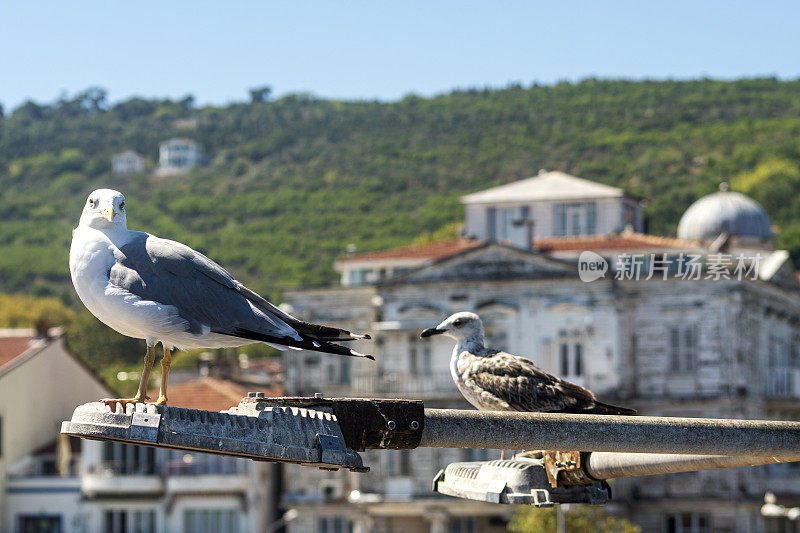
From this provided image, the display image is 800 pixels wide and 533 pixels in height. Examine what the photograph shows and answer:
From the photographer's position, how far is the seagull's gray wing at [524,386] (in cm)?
1346

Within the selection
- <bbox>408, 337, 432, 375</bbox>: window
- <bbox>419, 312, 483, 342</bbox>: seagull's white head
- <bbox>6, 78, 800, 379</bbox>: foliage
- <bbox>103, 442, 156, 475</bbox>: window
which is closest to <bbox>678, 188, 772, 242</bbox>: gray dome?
<bbox>408, 337, 432, 375</bbox>: window

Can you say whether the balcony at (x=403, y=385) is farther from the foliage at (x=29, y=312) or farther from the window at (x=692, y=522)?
the foliage at (x=29, y=312)

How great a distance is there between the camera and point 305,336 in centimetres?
1005

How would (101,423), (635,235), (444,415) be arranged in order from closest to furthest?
(101,423), (444,415), (635,235)

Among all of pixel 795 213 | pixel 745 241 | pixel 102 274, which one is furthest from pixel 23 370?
pixel 795 213

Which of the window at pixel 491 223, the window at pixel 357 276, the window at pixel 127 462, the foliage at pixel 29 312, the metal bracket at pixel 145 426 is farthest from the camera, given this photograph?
the foliage at pixel 29 312

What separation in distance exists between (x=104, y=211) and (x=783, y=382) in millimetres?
59101

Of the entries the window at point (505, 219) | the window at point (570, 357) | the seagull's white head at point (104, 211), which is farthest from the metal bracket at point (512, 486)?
the window at point (505, 219)

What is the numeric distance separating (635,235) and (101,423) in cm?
6436

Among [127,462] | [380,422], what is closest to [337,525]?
[127,462]

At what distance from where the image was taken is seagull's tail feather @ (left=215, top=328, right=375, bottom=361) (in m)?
9.88

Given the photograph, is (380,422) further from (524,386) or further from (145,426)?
(524,386)

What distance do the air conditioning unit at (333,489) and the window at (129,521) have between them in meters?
6.72

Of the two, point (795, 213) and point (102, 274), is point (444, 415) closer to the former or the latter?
point (102, 274)
